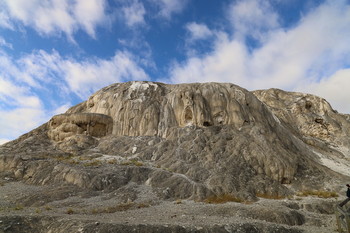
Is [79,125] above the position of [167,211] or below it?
above

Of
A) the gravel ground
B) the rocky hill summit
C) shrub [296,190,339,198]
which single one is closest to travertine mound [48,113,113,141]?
the rocky hill summit

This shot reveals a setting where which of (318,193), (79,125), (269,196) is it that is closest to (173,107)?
(79,125)

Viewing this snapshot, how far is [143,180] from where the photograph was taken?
2666 cm

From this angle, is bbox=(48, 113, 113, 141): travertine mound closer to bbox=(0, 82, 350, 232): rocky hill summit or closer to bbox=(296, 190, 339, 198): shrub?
bbox=(0, 82, 350, 232): rocky hill summit

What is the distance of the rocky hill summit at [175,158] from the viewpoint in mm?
21703

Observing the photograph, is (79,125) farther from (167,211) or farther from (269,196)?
(269,196)

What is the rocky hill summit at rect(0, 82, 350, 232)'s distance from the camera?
21.7 metres

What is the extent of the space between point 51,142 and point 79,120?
4.65 m

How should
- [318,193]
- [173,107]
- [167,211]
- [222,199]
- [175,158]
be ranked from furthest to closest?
[173,107] < [175,158] < [318,193] < [222,199] < [167,211]

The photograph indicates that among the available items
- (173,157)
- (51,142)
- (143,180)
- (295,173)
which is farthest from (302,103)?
(51,142)

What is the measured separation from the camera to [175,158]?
30.8m

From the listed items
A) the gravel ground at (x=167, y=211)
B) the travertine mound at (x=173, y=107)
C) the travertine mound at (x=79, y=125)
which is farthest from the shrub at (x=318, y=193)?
the travertine mound at (x=79, y=125)

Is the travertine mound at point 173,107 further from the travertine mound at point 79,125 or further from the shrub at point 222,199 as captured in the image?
the shrub at point 222,199

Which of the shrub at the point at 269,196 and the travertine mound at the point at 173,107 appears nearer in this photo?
the shrub at the point at 269,196
